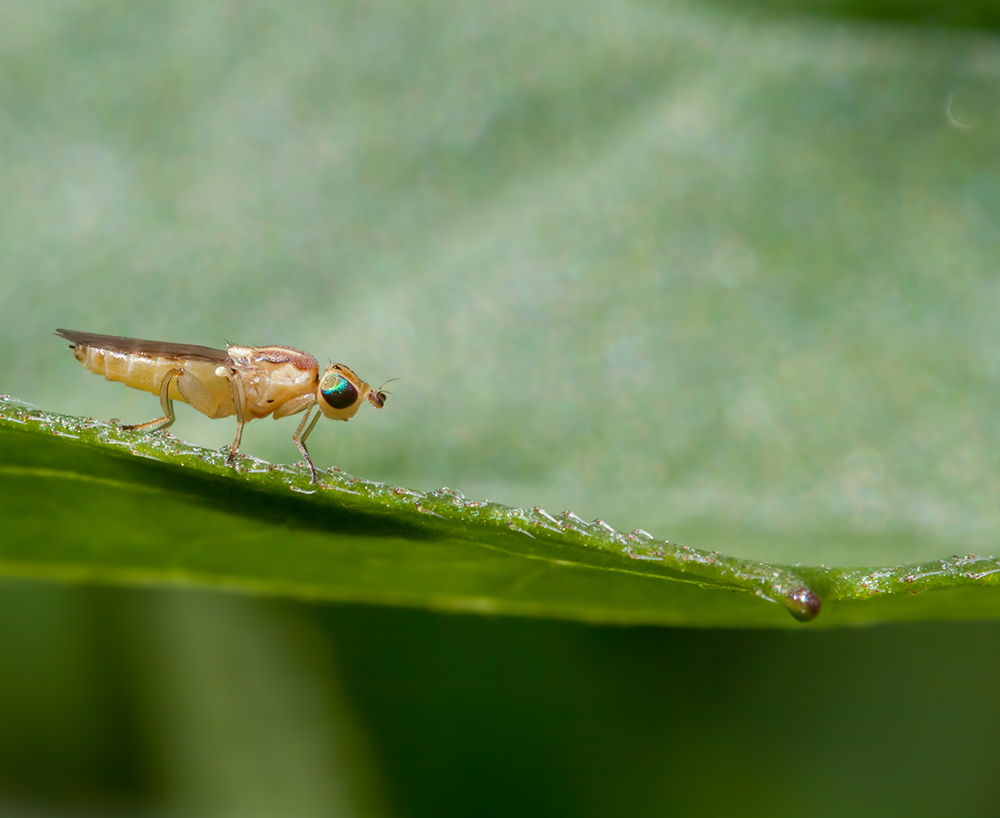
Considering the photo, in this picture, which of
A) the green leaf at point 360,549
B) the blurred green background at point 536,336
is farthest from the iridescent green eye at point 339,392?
the green leaf at point 360,549

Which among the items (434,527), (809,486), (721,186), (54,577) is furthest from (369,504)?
(721,186)

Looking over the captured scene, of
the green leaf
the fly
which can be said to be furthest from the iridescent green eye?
the green leaf

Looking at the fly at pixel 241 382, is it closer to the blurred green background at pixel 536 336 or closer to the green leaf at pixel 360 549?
the blurred green background at pixel 536 336

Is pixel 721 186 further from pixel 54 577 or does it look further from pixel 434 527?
pixel 54 577

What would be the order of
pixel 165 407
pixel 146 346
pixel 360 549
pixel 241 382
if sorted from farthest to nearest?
pixel 165 407 → pixel 241 382 → pixel 146 346 → pixel 360 549

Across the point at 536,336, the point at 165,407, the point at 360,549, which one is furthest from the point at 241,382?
the point at 360,549

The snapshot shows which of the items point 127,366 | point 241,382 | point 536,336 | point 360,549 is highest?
point 536,336

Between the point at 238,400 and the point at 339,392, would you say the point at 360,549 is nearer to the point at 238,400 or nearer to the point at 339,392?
the point at 339,392
